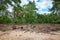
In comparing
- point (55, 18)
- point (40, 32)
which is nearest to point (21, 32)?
point (40, 32)

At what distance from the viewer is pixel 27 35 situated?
2.00 meters

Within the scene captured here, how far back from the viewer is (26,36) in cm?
196

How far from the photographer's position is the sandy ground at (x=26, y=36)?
6.25ft

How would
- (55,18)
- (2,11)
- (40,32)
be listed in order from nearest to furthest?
(40,32), (55,18), (2,11)

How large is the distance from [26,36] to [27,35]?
43 mm

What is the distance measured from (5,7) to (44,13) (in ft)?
2.31

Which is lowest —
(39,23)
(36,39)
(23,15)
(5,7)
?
(36,39)

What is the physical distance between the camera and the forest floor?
1.91 metres

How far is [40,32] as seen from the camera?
2096 millimetres

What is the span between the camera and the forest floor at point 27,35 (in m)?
1.91

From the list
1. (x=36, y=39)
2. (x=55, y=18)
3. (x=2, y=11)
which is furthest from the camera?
(x=2, y=11)

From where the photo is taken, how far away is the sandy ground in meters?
1.91

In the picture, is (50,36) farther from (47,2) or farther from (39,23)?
(47,2)

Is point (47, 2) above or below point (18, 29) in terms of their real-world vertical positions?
above
